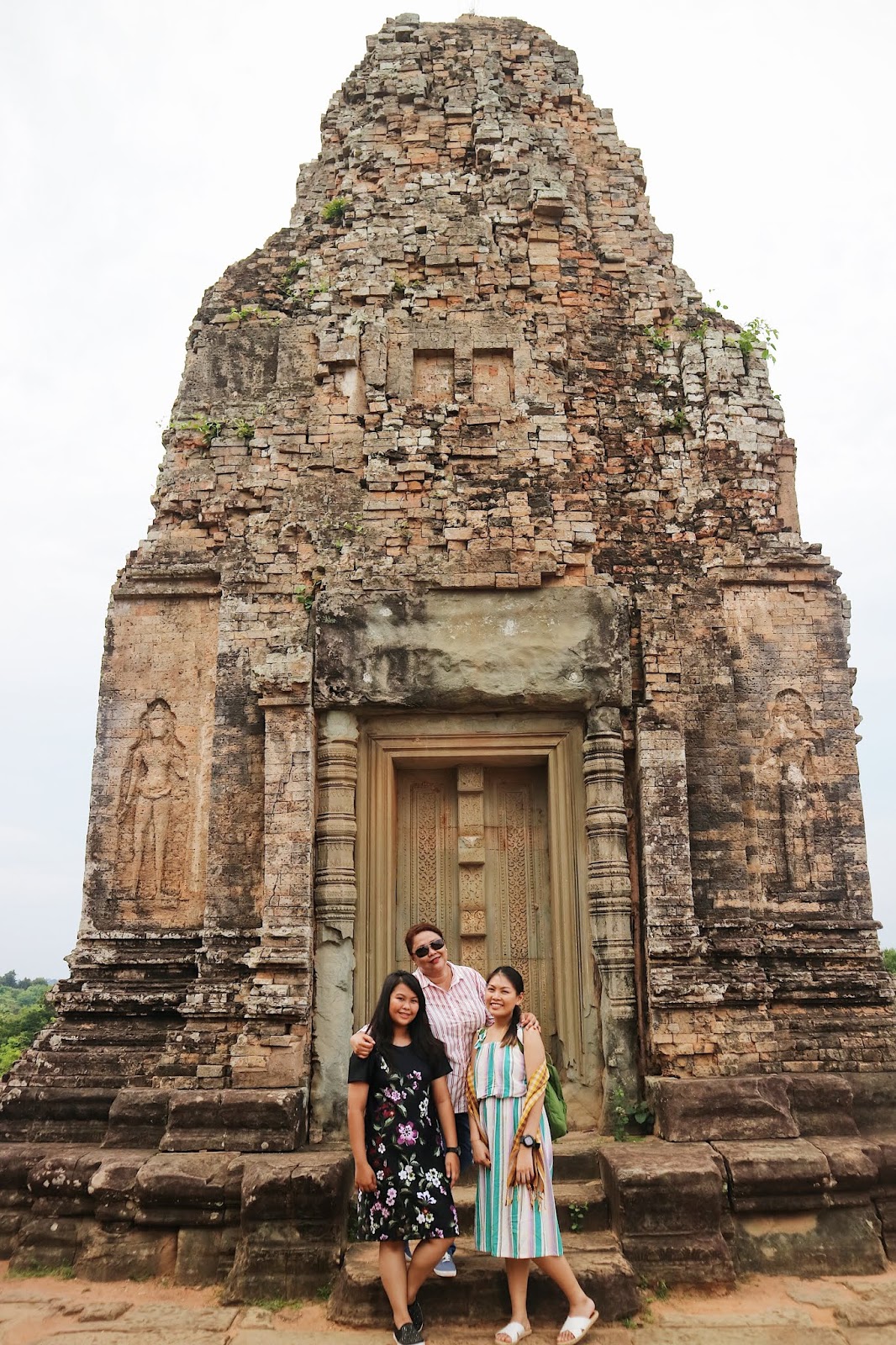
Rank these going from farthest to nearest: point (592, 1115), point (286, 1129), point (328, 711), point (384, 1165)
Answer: point (328, 711) < point (592, 1115) < point (286, 1129) < point (384, 1165)

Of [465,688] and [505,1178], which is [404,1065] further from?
[465,688]

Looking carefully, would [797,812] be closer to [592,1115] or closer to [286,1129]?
[592,1115]

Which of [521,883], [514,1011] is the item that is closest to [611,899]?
[521,883]

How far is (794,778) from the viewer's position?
28.4ft

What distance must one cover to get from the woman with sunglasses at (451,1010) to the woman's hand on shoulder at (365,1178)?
2.15 ft

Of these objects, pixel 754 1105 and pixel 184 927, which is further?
pixel 184 927

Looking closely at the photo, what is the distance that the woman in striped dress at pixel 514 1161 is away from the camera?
5.19m

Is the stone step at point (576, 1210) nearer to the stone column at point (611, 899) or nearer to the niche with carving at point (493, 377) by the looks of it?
the stone column at point (611, 899)

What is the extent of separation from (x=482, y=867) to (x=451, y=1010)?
2554 mm

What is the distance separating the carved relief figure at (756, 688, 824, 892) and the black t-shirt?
4.27 meters

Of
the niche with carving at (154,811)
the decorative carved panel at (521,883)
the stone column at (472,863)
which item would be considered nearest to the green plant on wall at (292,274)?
the niche with carving at (154,811)

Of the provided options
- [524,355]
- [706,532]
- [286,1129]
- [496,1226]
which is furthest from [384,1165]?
[524,355]

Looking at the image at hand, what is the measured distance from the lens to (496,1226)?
5.22 meters

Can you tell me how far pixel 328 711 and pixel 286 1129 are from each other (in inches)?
120
